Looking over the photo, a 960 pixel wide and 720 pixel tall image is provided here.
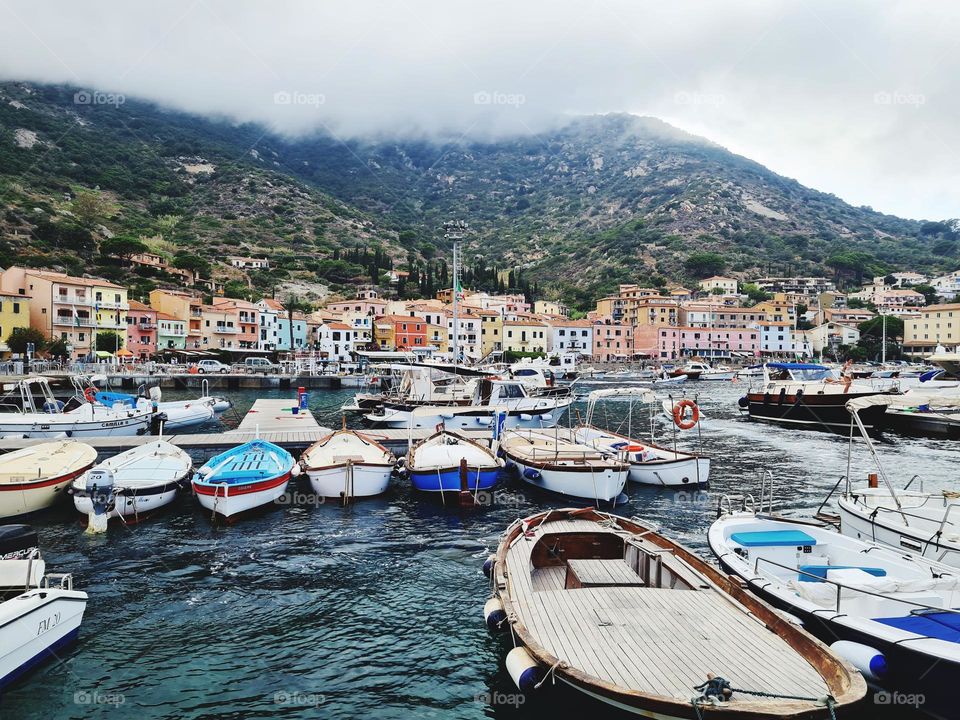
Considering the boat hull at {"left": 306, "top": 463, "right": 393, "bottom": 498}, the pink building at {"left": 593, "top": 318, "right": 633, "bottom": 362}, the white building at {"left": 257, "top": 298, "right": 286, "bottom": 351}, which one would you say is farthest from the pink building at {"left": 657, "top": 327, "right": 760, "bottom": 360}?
the boat hull at {"left": 306, "top": 463, "right": 393, "bottom": 498}

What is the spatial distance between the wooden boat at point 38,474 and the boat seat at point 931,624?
17677 mm

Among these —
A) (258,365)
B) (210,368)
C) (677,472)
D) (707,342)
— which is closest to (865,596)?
(677,472)

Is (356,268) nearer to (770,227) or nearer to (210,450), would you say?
(210,450)

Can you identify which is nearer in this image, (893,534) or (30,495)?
(893,534)

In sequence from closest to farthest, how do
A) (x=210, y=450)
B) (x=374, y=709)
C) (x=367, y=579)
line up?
(x=374, y=709), (x=367, y=579), (x=210, y=450)

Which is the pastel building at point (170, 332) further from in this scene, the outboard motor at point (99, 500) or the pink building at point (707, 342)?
the pink building at point (707, 342)

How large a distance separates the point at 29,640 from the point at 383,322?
84.4 meters

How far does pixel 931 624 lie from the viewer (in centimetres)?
704

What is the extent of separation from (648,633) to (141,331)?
8306 centimetres

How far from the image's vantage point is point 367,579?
457 inches

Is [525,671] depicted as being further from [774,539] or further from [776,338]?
[776,338]

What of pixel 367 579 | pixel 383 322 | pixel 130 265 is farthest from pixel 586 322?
pixel 367 579

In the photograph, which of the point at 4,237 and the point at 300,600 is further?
the point at 4,237

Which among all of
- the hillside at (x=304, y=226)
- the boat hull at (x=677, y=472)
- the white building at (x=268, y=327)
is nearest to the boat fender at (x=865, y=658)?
the boat hull at (x=677, y=472)
